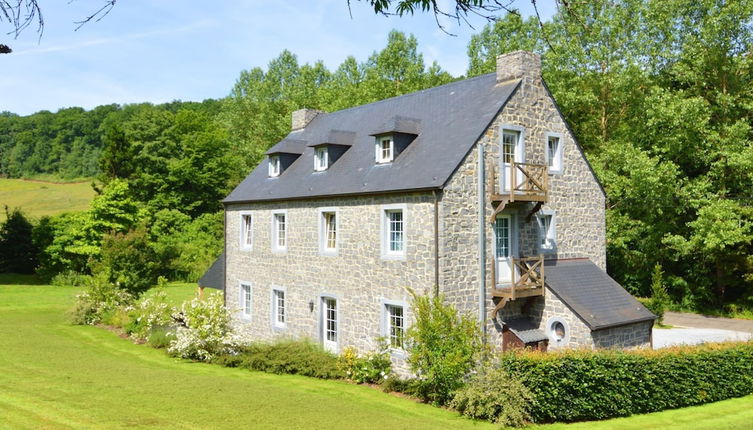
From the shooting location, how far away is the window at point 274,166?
77.3ft

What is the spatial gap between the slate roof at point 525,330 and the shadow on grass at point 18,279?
39341 mm

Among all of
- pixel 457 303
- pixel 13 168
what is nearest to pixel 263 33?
pixel 457 303

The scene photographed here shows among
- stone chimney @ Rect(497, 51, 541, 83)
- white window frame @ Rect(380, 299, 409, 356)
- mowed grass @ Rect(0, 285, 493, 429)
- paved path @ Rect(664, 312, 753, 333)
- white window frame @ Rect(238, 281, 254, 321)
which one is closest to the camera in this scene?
mowed grass @ Rect(0, 285, 493, 429)

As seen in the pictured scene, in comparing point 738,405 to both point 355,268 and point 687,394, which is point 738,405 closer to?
point 687,394

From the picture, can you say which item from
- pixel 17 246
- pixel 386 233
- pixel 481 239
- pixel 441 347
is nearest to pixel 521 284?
pixel 481 239

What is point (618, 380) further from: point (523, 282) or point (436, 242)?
point (436, 242)

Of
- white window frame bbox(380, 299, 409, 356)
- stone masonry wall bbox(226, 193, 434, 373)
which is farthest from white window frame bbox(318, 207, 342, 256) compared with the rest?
white window frame bbox(380, 299, 409, 356)

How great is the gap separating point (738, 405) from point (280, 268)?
14942mm

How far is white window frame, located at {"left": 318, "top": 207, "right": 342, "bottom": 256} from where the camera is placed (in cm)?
1881

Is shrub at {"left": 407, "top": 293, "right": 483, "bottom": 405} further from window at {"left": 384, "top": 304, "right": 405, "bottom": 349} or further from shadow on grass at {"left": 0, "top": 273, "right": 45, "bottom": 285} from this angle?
shadow on grass at {"left": 0, "top": 273, "right": 45, "bottom": 285}

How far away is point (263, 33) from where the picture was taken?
599 centimetres

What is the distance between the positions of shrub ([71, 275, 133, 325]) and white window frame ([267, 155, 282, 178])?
1006cm

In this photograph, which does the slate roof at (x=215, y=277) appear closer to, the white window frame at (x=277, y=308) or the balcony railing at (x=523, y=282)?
the white window frame at (x=277, y=308)

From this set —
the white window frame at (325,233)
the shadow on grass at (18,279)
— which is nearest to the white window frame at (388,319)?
the white window frame at (325,233)
